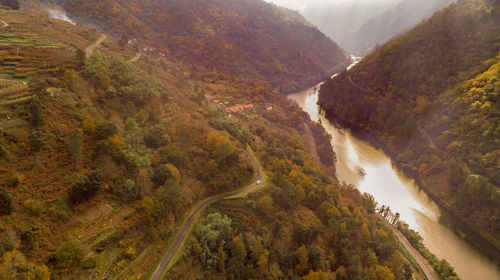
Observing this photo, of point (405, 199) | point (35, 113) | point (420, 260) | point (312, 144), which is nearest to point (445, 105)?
point (405, 199)

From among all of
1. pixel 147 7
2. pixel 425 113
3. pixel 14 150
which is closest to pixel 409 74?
pixel 425 113

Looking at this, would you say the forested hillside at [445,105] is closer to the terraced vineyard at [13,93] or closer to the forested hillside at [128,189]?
the forested hillside at [128,189]

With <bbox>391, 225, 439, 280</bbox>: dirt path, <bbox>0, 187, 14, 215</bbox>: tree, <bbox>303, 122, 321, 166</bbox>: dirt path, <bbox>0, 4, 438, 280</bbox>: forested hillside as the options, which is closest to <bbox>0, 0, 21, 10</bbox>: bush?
<bbox>0, 4, 438, 280</bbox>: forested hillside

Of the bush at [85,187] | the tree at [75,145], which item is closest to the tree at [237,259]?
the bush at [85,187]

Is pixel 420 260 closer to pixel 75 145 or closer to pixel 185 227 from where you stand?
pixel 185 227

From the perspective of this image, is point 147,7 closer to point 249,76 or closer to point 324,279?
point 249,76

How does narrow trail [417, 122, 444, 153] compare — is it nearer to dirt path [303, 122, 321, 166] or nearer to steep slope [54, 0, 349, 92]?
dirt path [303, 122, 321, 166]
